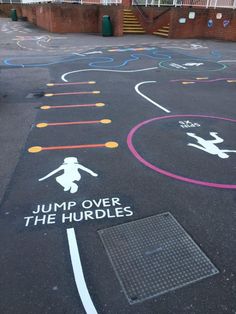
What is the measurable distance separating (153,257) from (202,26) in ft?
78.1

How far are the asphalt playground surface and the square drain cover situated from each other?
0.04ft

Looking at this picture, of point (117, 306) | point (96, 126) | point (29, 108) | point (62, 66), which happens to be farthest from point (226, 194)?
point (62, 66)

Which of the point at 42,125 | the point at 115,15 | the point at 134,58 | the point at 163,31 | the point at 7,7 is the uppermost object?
the point at 7,7

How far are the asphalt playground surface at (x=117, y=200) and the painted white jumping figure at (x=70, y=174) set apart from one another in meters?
0.03

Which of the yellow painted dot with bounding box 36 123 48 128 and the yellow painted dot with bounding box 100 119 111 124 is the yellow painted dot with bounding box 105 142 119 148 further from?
the yellow painted dot with bounding box 36 123 48 128

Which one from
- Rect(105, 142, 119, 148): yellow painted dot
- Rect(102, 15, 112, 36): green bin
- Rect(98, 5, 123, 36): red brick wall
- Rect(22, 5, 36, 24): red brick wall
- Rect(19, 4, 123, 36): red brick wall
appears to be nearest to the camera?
Rect(105, 142, 119, 148): yellow painted dot

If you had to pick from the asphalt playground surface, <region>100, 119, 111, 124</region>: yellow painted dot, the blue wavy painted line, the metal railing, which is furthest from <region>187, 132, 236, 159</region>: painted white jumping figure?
the metal railing

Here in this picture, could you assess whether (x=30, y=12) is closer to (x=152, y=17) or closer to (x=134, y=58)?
(x=152, y=17)

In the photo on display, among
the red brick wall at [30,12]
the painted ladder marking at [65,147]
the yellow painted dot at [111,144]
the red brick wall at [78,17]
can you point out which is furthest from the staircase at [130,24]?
the painted ladder marking at [65,147]

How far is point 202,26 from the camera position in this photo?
23000 mm

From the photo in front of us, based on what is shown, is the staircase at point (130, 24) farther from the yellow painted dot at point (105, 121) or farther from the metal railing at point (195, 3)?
the yellow painted dot at point (105, 121)

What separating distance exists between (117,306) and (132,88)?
8.28 metres

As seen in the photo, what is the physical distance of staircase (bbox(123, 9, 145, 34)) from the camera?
995 inches

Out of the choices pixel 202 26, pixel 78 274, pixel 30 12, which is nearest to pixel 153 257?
pixel 78 274
